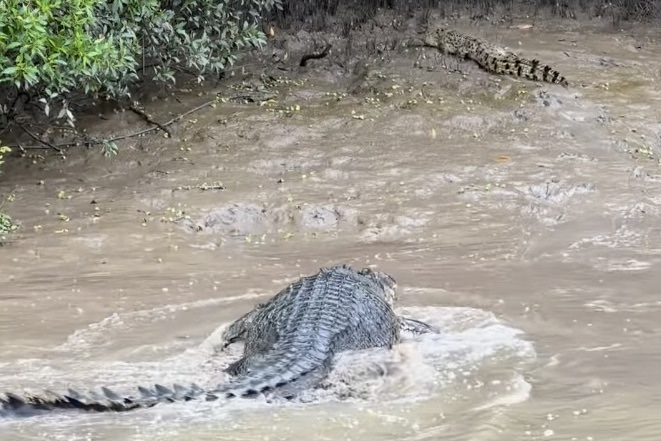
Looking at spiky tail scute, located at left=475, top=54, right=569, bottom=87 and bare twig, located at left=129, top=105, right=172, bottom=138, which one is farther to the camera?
spiky tail scute, located at left=475, top=54, right=569, bottom=87

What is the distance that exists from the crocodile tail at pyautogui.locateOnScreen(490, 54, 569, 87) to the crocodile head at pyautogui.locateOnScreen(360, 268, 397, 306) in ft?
16.5

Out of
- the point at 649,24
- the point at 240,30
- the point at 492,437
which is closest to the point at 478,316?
the point at 492,437

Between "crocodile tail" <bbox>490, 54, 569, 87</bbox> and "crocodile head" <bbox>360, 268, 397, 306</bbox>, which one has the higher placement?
"crocodile tail" <bbox>490, 54, 569, 87</bbox>

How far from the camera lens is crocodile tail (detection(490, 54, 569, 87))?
9.84 meters

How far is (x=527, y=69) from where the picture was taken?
9.98 m

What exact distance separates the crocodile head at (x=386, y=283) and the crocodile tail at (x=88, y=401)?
75.1 inches

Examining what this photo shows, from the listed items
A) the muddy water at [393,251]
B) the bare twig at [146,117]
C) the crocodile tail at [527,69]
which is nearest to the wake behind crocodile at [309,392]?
the muddy water at [393,251]

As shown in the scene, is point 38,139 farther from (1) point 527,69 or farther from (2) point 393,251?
(1) point 527,69

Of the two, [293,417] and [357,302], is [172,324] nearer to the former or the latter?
[357,302]

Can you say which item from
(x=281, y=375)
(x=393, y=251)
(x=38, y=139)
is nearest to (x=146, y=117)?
(x=38, y=139)

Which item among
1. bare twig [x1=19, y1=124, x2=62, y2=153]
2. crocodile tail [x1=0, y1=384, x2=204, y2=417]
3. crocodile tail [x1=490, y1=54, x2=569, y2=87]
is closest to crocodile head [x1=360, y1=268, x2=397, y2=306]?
crocodile tail [x1=0, y1=384, x2=204, y2=417]

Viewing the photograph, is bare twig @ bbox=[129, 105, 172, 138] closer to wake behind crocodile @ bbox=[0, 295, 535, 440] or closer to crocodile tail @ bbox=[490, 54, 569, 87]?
crocodile tail @ bbox=[490, 54, 569, 87]

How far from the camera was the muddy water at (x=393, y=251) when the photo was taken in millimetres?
3717

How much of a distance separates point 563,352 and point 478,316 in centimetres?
80
